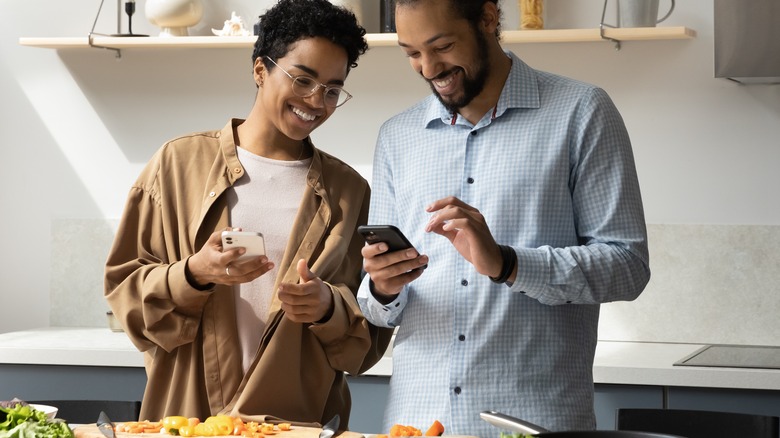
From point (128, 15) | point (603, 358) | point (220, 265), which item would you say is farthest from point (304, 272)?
point (128, 15)

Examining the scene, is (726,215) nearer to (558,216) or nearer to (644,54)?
(644,54)

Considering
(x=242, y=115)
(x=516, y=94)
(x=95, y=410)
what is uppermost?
(x=516, y=94)

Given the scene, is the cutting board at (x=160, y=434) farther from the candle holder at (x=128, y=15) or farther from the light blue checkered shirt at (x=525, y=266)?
the candle holder at (x=128, y=15)

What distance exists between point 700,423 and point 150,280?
1.12 meters

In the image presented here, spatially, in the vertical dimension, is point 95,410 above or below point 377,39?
below

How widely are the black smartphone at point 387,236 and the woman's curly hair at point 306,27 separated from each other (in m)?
0.54

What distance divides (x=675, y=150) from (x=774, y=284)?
0.52 m

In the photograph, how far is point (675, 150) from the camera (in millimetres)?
3328

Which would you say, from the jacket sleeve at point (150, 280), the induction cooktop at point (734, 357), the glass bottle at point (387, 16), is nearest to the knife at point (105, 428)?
the jacket sleeve at point (150, 280)

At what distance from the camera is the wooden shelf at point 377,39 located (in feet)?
10.3

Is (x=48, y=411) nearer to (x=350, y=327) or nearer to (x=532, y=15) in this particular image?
(x=350, y=327)

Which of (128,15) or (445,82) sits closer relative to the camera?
(445,82)

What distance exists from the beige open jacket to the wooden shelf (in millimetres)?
1209

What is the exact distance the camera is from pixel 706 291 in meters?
3.31
